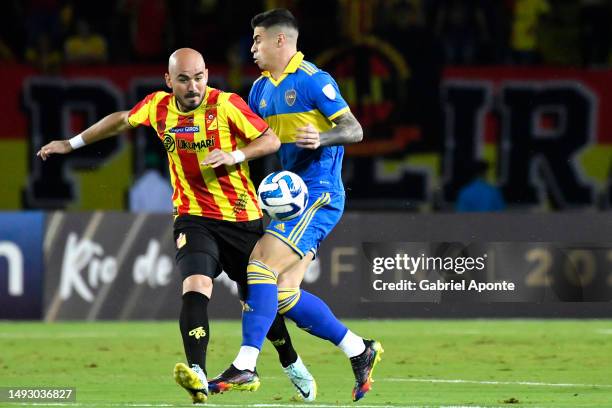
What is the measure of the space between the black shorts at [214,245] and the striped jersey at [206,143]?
5 cm

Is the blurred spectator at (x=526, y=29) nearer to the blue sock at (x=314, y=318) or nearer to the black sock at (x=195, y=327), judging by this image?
the blue sock at (x=314, y=318)

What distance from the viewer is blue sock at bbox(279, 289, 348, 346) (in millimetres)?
8367

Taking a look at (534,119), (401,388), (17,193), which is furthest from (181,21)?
(401,388)

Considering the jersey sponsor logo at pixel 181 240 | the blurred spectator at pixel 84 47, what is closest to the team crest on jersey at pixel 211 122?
the jersey sponsor logo at pixel 181 240

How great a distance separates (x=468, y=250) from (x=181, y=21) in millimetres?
7229

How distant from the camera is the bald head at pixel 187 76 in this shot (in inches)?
313

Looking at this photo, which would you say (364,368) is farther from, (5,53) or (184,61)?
(5,53)

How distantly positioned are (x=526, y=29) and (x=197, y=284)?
1258 centimetres

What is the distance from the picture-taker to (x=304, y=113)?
27.0 feet

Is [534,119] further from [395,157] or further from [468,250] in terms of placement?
[468,250]

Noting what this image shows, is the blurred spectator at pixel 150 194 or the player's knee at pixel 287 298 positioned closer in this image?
the player's knee at pixel 287 298

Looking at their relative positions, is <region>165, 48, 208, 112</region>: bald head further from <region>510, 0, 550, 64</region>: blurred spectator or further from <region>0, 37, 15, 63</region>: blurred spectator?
<region>0, 37, 15, 63</region>: blurred spectator

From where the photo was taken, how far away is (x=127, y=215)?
1481cm

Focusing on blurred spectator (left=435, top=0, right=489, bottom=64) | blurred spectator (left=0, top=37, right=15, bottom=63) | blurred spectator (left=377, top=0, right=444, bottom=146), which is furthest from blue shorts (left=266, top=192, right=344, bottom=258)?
blurred spectator (left=0, top=37, right=15, bottom=63)
